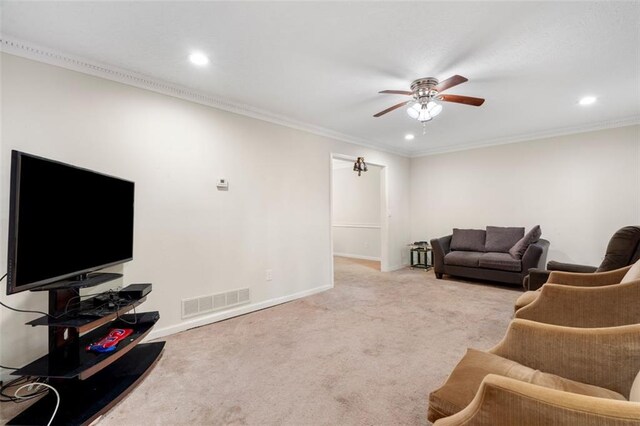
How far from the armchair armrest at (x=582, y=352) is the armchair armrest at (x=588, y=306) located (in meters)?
0.54

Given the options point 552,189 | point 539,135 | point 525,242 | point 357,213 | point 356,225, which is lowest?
point 525,242

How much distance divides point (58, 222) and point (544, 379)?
2566 millimetres

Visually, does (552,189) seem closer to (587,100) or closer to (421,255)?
(587,100)

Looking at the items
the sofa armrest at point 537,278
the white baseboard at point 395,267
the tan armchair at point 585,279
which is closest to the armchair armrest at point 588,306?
the tan armchair at point 585,279

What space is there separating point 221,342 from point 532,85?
4022 mm

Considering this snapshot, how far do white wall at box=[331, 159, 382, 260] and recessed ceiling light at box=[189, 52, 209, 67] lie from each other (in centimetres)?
454

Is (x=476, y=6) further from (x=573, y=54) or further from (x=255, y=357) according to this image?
(x=255, y=357)

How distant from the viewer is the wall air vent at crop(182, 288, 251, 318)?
290 centimetres

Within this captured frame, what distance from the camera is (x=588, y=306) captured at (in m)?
1.62

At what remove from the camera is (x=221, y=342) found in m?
2.60

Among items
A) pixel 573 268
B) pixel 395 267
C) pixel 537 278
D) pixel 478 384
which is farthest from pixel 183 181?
pixel 395 267

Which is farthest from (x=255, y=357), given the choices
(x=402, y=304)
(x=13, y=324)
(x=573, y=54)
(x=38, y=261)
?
(x=573, y=54)

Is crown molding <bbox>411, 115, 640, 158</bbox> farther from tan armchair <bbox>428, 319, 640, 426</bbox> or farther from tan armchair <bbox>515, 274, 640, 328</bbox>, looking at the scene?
tan armchair <bbox>428, 319, 640, 426</bbox>

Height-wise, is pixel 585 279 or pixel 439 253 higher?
pixel 585 279
